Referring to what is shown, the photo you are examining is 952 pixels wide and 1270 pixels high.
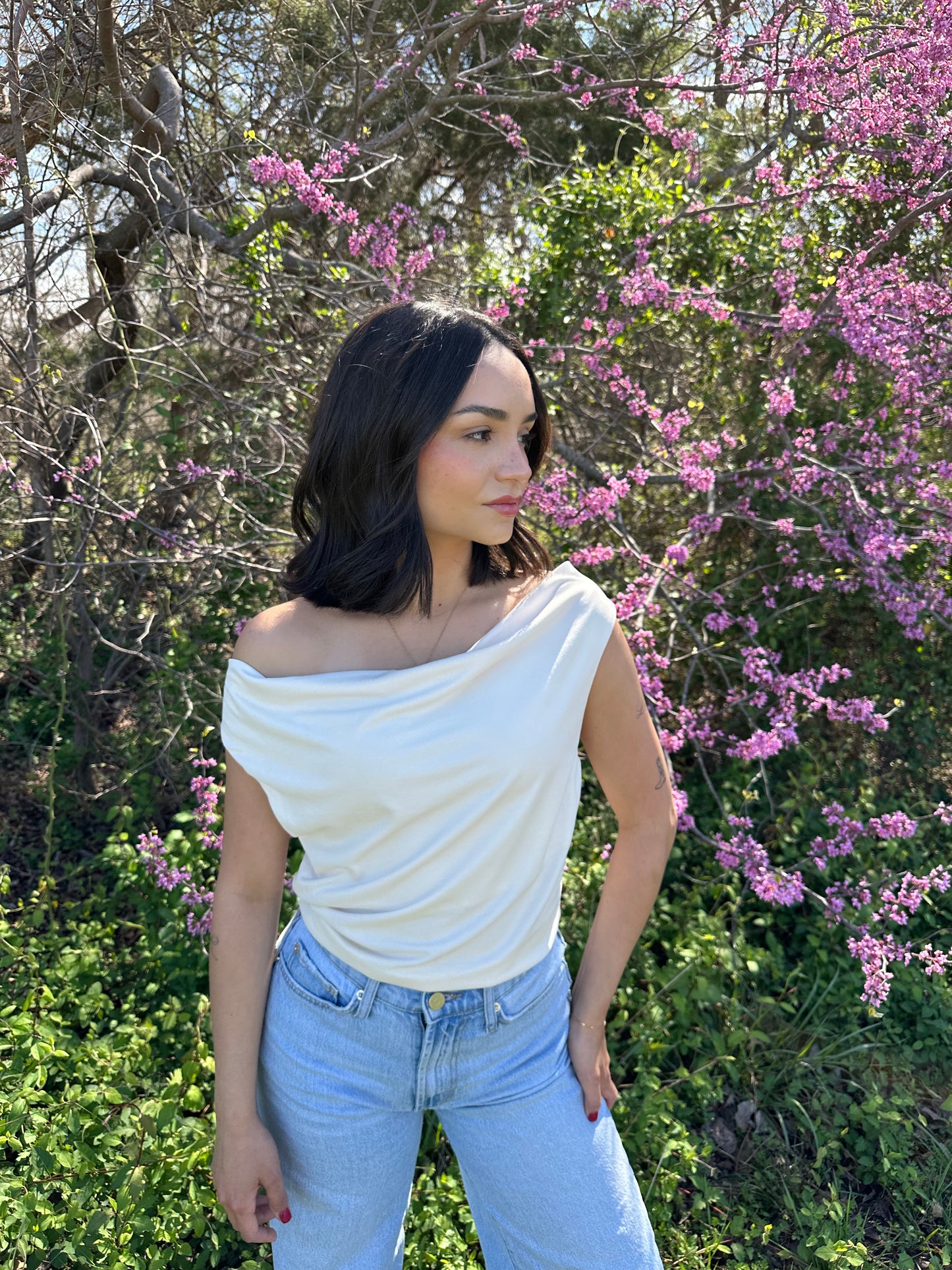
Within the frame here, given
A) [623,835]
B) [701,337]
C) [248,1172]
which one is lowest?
[248,1172]

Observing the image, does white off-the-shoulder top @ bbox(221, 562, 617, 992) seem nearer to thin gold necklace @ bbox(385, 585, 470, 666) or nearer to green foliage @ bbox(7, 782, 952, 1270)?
thin gold necklace @ bbox(385, 585, 470, 666)

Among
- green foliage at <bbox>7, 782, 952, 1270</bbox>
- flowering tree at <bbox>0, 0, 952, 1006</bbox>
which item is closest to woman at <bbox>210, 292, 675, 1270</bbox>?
green foliage at <bbox>7, 782, 952, 1270</bbox>

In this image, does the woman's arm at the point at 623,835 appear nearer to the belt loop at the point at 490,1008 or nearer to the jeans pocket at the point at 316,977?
the belt loop at the point at 490,1008

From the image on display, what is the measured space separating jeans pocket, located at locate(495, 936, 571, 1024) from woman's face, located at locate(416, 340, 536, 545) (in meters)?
0.66

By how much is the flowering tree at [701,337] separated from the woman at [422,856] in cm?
124

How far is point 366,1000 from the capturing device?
51.9 inches

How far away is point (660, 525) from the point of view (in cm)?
375

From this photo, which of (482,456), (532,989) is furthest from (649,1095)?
(482,456)

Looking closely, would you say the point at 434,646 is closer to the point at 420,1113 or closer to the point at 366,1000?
the point at 366,1000

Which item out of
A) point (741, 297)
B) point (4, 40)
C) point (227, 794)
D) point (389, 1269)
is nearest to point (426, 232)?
point (741, 297)

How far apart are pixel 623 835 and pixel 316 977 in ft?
1.74

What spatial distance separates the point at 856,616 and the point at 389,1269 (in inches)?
110

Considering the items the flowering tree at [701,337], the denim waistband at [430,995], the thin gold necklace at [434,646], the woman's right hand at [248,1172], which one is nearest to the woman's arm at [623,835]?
the denim waistband at [430,995]

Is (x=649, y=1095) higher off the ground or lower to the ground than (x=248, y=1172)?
lower
